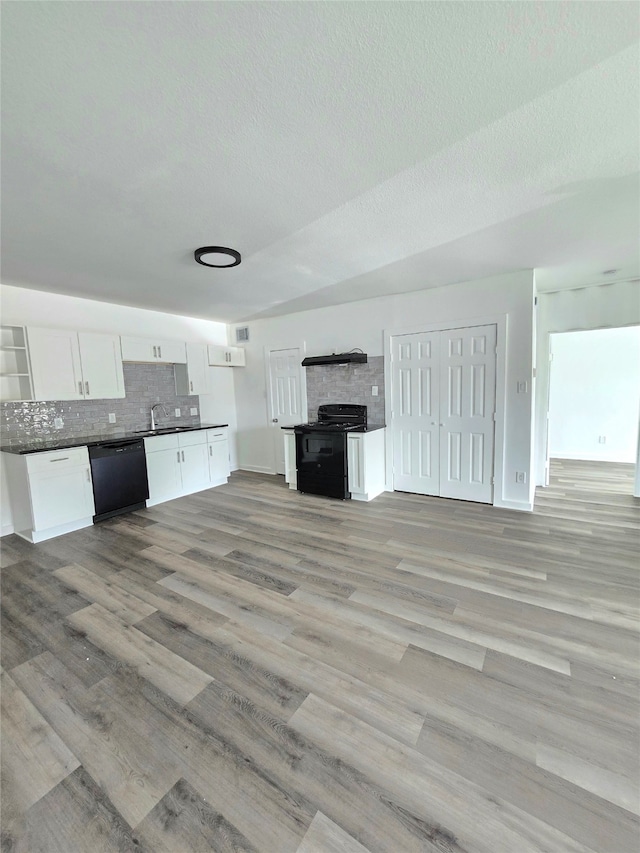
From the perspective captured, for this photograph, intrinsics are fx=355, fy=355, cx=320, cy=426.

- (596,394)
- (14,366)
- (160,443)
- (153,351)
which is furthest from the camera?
(596,394)

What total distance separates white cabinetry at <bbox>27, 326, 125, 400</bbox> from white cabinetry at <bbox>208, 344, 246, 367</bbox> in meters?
1.41

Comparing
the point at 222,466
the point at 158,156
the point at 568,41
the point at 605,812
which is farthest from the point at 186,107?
the point at 222,466

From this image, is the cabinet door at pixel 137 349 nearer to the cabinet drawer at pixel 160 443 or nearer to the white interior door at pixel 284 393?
the cabinet drawer at pixel 160 443

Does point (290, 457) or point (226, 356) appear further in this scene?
point (226, 356)

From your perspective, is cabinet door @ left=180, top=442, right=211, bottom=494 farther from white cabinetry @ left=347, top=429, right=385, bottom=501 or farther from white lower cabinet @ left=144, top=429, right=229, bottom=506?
white cabinetry @ left=347, top=429, right=385, bottom=501

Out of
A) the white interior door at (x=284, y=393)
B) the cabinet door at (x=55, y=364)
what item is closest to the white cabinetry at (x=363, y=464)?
the white interior door at (x=284, y=393)

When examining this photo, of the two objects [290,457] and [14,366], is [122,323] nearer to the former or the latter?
[14,366]

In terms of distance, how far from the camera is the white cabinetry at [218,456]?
5.20m

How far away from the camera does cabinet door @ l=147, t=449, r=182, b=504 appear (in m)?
4.44

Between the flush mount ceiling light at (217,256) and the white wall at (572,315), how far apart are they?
3.98 meters

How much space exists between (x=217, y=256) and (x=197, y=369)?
259 cm

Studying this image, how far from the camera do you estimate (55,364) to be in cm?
384

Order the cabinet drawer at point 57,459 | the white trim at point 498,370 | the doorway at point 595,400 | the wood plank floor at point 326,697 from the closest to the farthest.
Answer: the wood plank floor at point 326,697 → the cabinet drawer at point 57,459 → the white trim at point 498,370 → the doorway at point 595,400

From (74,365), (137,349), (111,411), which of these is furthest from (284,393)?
(74,365)
